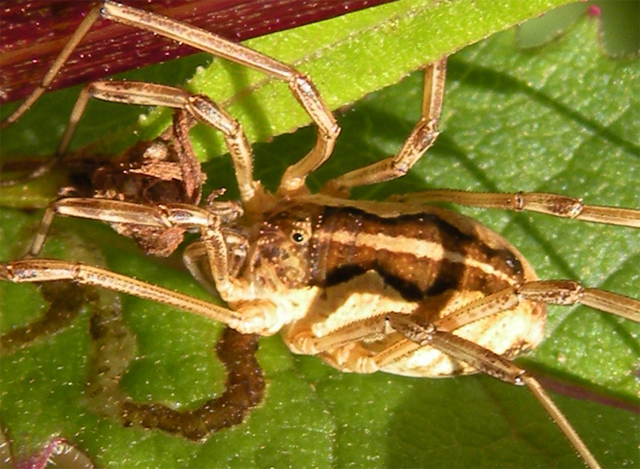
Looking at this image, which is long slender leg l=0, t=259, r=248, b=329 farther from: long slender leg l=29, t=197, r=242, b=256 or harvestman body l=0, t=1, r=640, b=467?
long slender leg l=29, t=197, r=242, b=256

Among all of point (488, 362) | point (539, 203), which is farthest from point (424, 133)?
point (488, 362)

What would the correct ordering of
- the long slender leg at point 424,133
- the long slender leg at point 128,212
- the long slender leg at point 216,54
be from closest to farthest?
the long slender leg at point 216,54 < the long slender leg at point 128,212 < the long slender leg at point 424,133

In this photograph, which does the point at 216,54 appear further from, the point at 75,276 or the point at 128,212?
the point at 75,276

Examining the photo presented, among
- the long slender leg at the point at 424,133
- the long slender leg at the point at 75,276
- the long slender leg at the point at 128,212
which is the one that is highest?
the long slender leg at the point at 424,133

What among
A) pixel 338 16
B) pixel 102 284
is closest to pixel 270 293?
pixel 102 284

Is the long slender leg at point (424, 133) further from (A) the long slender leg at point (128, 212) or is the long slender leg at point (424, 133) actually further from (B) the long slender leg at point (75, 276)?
(B) the long slender leg at point (75, 276)

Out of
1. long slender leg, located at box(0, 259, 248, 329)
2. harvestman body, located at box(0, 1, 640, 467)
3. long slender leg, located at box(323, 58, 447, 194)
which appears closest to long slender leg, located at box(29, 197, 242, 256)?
harvestman body, located at box(0, 1, 640, 467)

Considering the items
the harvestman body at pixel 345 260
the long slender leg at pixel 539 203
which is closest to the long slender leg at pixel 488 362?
the harvestman body at pixel 345 260
